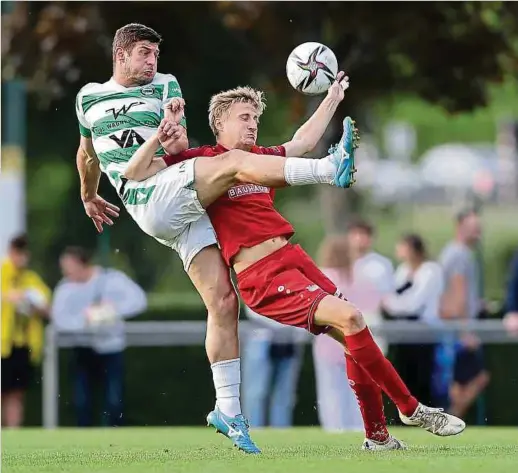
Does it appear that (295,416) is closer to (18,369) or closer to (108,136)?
(18,369)

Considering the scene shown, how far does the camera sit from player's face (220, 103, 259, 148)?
9.40 m

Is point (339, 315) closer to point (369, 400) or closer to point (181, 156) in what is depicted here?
point (369, 400)

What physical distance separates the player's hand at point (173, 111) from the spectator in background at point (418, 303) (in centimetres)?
648

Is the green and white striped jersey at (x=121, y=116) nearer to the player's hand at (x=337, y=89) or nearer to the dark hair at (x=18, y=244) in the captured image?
the player's hand at (x=337, y=89)

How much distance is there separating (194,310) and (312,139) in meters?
7.91

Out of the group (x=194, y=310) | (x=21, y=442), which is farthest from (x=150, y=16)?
(x=21, y=442)

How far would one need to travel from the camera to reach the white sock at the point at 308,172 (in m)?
8.69

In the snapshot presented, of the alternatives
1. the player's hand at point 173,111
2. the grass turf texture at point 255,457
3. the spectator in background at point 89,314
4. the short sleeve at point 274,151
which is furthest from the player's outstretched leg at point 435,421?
the spectator in background at point 89,314

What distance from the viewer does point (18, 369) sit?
1606 centimetres

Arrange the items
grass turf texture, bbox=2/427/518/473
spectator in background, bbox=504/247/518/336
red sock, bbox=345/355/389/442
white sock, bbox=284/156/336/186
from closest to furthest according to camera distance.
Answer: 1. grass turf texture, bbox=2/427/518/473
2. white sock, bbox=284/156/336/186
3. red sock, bbox=345/355/389/442
4. spectator in background, bbox=504/247/518/336

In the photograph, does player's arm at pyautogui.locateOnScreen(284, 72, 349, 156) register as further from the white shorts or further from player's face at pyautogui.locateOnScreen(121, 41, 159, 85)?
player's face at pyautogui.locateOnScreen(121, 41, 159, 85)

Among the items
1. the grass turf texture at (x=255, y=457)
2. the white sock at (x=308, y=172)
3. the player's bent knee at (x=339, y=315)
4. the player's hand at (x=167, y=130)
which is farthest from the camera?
the player's hand at (x=167, y=130)

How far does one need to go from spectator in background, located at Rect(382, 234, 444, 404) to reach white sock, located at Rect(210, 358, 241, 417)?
19.8ft

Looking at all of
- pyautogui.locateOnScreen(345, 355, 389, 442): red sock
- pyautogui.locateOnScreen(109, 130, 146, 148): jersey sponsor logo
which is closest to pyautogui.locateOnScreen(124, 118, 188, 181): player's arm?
pyautogui.locateOnScreen(109, 130, 146, 148): jersey sponsor logo
